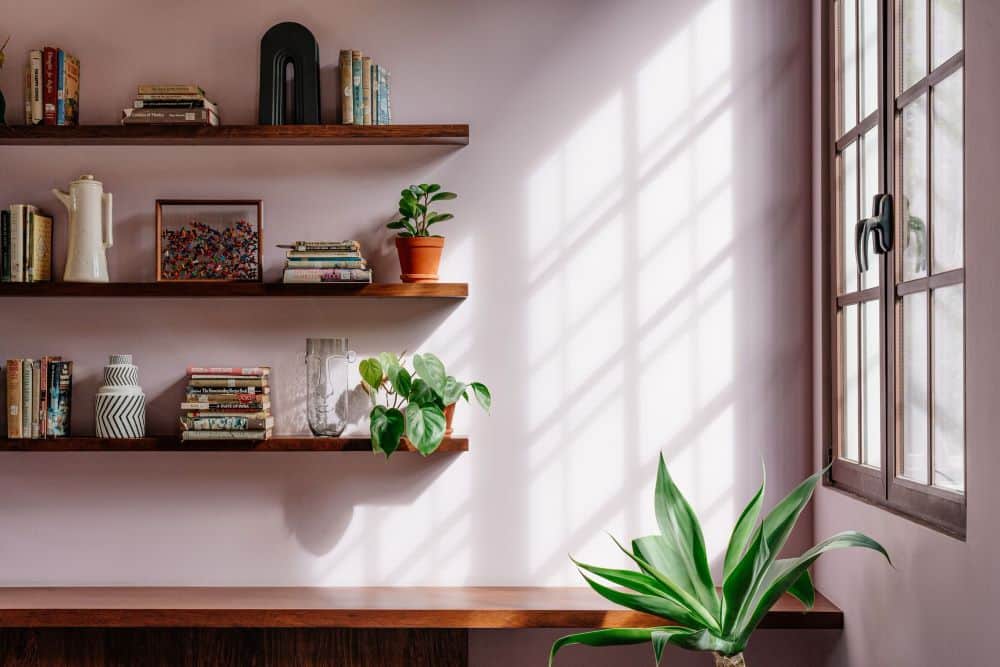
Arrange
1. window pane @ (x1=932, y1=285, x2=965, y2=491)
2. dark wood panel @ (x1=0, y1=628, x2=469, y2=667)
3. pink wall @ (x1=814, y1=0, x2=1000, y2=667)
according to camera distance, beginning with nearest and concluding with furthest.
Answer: pink wall @ (x1=814, y1=0, x2=1000, y2=667)
window pane @ (x1=932, y1=285, x2=965, y2=491)
dark wood panel @ (x1=0, y1=628, x2=469, y2=667)

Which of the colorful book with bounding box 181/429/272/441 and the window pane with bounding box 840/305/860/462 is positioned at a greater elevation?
the window pane with bounding box 840/305/860/462

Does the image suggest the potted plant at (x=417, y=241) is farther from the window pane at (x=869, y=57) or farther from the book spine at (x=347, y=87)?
the window pane at (x=869, y=57)

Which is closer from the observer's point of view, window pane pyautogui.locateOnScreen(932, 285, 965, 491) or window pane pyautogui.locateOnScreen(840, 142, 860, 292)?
window pane pyautogui.locateOnScreen(932, 285, 965, 491)

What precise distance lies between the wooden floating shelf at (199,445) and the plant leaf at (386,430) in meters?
0.08

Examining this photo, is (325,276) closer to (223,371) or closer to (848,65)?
(223,371)

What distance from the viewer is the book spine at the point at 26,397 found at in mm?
2654

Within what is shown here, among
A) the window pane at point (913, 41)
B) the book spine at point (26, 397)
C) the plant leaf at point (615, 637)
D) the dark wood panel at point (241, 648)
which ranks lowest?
the dark wood panel at point (241, 648)

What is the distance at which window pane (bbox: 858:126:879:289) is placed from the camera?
2.29m

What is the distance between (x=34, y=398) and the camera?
8.75 ft

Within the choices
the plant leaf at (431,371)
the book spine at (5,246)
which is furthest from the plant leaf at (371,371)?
the book spine at (5,246)

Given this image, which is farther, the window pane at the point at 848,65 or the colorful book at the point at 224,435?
the colorful book at the point at 224,435

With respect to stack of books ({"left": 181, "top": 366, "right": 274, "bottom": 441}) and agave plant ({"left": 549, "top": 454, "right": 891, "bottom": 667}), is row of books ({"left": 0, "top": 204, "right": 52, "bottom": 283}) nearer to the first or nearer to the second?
stack of books ({"left": 181, "top": 366, "right": 274, "bottom": 441})

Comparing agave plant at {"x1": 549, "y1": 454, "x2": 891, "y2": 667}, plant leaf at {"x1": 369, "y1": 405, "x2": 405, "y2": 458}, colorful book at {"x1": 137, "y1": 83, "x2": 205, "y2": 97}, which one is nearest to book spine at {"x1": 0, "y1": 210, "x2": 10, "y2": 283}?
colorful book at {"x1": 137, "y1": 83, "x2": 205, "y2": 97}

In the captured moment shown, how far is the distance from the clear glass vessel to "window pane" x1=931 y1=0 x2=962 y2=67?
178cm
